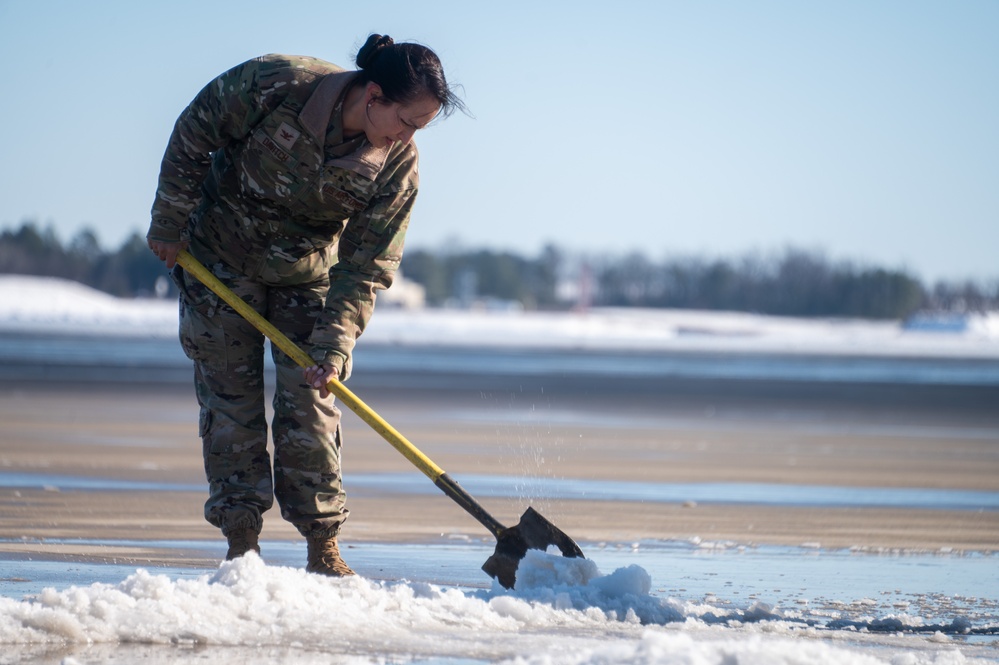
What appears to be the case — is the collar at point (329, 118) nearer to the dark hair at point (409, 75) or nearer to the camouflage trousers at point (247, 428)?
the dark hair at point (409, 75)

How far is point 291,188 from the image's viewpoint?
14.1ft

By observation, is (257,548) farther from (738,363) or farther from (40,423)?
(738,363)

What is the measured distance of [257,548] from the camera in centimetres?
462

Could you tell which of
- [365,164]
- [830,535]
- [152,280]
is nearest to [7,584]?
[365,164]

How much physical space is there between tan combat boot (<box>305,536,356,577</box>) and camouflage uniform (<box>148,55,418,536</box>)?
4 cm

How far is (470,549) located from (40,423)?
21.1ft

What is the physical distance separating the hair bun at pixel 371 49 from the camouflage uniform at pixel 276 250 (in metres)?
0.06

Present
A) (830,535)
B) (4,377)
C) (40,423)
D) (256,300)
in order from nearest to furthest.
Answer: (256,300)
(830,535)
(40,423)
(4,377)

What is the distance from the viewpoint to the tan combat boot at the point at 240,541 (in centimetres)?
448

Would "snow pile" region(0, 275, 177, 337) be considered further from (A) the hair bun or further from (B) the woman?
(A) the hair bun

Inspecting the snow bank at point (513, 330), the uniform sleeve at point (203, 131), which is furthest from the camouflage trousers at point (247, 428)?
the snow bank at point (513, 330)

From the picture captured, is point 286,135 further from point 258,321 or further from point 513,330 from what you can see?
point 513,330

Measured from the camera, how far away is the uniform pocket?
4.49 metres

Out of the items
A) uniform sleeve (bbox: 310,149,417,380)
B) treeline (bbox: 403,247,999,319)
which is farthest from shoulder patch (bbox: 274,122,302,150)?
treeline (bbox: 403,247,999,319)
